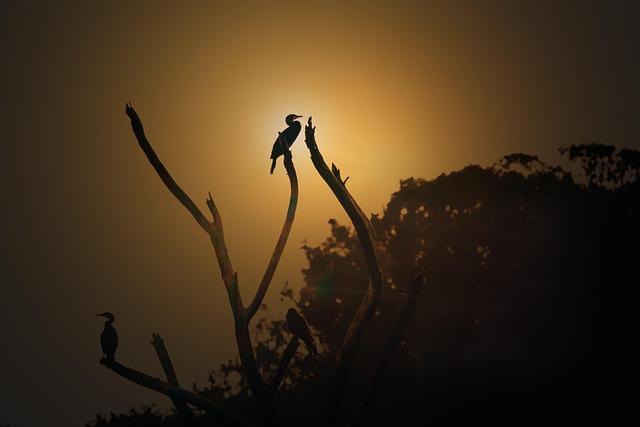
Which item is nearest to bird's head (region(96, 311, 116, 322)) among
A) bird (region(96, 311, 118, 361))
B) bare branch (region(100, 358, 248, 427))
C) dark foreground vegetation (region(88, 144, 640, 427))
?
bird (region(96, 311, 118, 361))

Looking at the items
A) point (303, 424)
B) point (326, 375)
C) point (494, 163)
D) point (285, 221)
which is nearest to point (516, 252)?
point (494, 163)

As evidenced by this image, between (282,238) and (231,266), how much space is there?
925 millimetres

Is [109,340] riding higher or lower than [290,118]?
lower

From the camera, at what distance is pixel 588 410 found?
72.3ft

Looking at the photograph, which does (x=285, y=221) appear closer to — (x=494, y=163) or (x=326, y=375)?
(x=326, y=375)

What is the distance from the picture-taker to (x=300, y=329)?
966 centimetres

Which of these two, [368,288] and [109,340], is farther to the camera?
[109,340]

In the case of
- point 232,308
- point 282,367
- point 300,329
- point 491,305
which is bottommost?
point 282,367

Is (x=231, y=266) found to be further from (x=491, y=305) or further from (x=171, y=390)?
(x=491, y=305)

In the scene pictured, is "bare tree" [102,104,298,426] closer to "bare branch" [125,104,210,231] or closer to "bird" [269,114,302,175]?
"bare branch" [125,104,210,231]

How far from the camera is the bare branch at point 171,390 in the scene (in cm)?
839

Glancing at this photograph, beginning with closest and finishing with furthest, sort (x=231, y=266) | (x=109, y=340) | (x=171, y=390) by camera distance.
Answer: (x=171, y=390) < (x=231, y=266) < (x=109, y=340)

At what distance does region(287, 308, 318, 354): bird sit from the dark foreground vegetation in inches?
556

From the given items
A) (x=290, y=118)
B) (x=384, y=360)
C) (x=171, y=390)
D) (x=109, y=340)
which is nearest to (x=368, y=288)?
(x=384, y=360)
